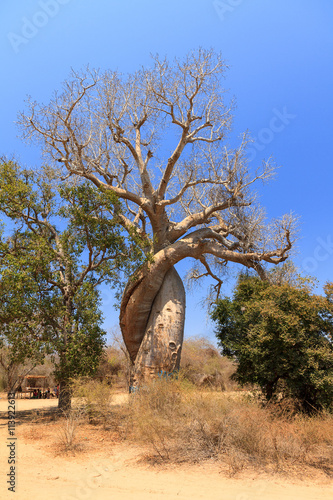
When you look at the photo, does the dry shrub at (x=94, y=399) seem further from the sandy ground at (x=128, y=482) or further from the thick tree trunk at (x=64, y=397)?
the sandy ground at (x=128, y=482)

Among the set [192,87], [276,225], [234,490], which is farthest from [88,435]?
[192,87]

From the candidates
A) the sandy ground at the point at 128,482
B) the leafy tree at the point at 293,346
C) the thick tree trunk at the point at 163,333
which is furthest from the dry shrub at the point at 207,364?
the sandy ground at the point at 128,482

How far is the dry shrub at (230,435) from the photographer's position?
5082 mm

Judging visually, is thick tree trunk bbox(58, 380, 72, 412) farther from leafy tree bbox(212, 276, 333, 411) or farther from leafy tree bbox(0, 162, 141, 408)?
leafy tree bbox(212, 276, 333, 411)

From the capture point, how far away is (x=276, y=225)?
30.7 ft

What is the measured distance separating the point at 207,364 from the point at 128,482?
15550mm

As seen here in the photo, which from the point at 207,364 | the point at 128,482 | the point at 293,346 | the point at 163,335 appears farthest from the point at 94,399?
the point at 207,364

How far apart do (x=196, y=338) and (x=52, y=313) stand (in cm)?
1623

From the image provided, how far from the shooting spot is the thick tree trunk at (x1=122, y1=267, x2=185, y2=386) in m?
8.66

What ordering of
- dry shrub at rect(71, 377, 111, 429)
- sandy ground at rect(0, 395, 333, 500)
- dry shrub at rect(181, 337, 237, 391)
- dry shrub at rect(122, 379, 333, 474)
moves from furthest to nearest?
1. dry shrub at rect(181, 337, 237, 391)
2. dry shrub at rect(71, 377, 111, 429)
3. dry shrub at rect(122, 379, 333, 474)
4. sandy ground at rect(0, 395, 333, 500)

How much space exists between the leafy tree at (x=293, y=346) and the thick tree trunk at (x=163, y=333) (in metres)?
1.63

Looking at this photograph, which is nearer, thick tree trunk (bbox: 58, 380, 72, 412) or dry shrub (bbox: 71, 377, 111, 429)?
dry shrub (bbox: 71, 377, 111, 429)

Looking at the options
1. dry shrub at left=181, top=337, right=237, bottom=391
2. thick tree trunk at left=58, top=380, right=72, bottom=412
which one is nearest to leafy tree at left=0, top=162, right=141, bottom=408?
thick tree trunk at left=58, top=380, right=72, bottom=412

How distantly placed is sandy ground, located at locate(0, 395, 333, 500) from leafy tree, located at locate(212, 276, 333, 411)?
2493 millimetres
